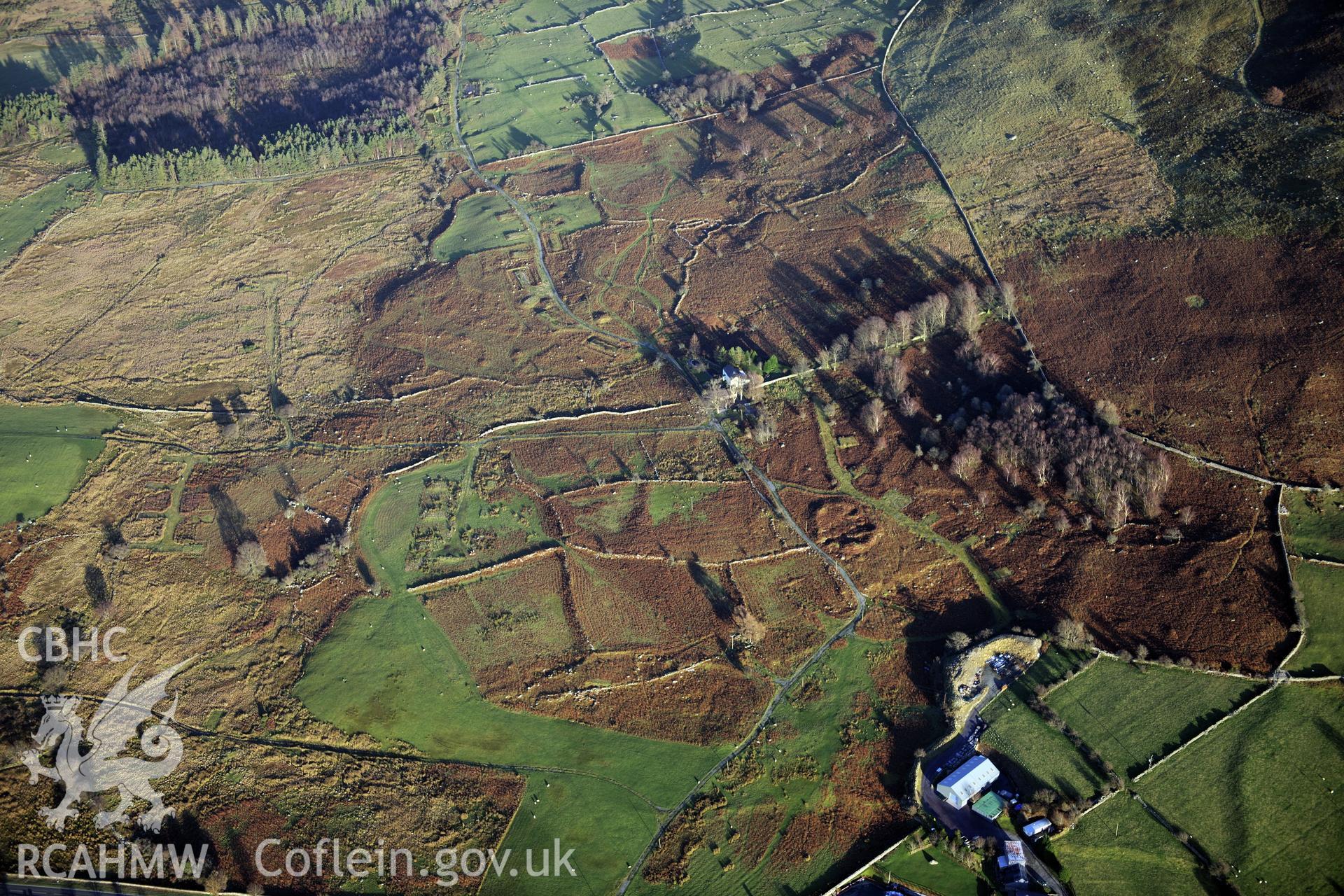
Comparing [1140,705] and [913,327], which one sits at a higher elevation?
[913,327]

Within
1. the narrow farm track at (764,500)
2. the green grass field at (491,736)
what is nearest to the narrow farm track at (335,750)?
the green grass field at (491,736)

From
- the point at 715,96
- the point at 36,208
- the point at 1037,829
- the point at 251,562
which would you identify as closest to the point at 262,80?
the point at 36,208

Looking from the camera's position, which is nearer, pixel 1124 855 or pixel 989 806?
pixel 1124 855

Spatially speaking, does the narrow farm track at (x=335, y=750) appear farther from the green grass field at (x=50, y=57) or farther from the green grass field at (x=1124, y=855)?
the green grass field at (x=50, y=57)

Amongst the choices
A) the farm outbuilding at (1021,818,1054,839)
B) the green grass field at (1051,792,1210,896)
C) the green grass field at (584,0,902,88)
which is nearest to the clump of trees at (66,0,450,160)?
the green grass field at (584,0,902,88)

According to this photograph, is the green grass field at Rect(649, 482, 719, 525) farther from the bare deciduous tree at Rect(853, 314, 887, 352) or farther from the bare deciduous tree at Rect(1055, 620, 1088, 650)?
the bare deciduous tree at Rect(1055, 620, 1088, 650)

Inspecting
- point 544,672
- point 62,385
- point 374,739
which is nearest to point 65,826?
point 374,739

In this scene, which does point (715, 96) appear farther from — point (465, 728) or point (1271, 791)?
point (1271, 791)
